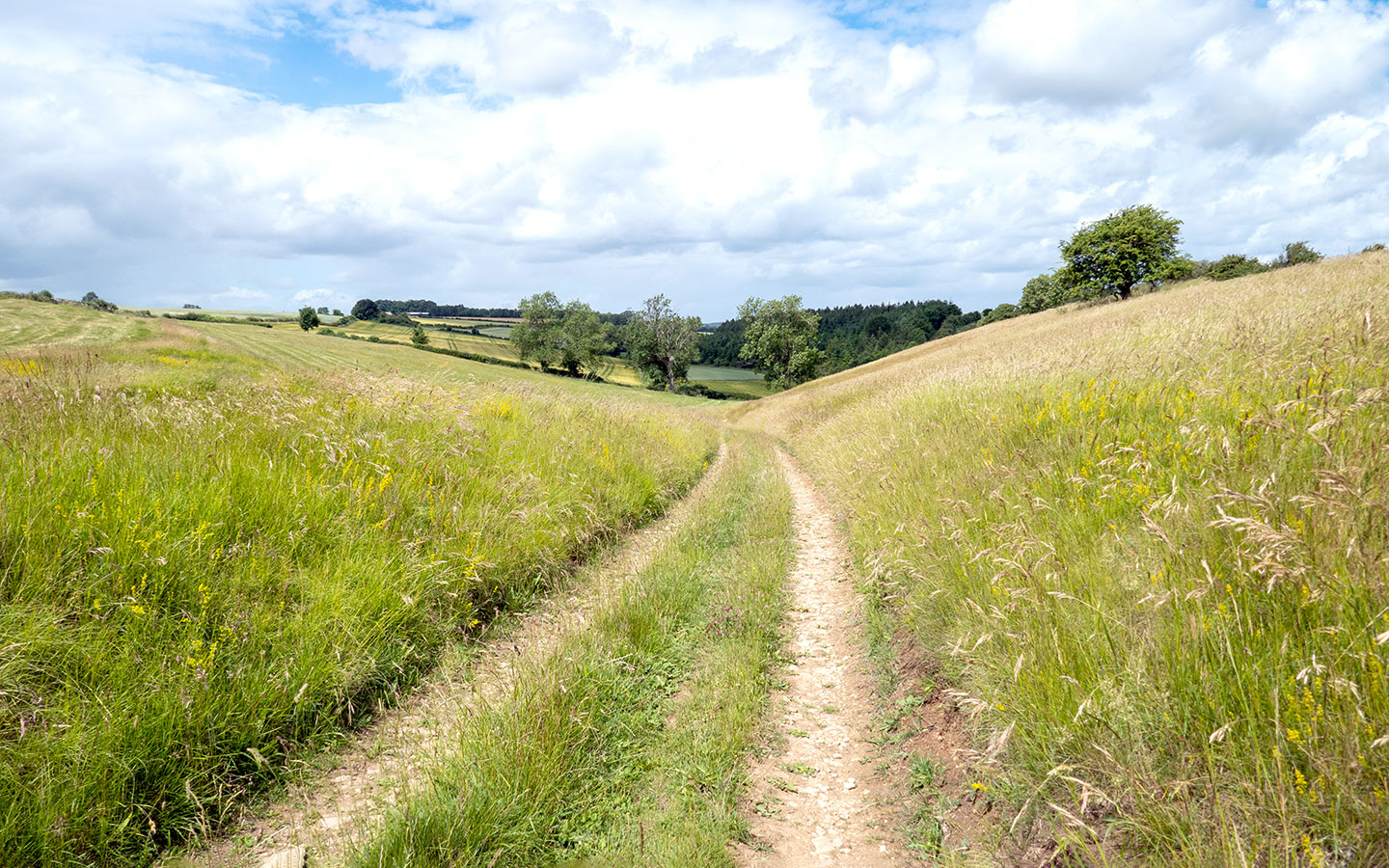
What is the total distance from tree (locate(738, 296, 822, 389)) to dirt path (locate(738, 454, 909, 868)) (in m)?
74.0

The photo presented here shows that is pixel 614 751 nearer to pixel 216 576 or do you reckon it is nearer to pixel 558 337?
pixel 216 576

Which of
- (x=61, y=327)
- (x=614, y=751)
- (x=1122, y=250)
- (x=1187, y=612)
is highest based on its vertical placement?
(x=1122, y=250)

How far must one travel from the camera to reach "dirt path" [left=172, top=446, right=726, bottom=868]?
2.88 m

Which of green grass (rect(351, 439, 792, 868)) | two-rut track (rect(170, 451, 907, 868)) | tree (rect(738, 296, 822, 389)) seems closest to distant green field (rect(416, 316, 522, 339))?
tree (rect(738, 296, 822, 389))

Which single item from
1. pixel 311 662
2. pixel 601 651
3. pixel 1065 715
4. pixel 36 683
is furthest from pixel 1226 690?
pixel 36 683

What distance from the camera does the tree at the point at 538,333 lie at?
9544 cm

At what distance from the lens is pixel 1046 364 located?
9.59 metres

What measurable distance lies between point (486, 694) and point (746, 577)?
3.27m

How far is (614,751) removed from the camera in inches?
147

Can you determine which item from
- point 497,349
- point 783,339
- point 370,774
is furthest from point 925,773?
point 497,349

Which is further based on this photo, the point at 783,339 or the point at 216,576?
the point at 783,339

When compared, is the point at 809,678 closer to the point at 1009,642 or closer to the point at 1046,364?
the point at 1009,642

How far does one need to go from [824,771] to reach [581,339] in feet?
311

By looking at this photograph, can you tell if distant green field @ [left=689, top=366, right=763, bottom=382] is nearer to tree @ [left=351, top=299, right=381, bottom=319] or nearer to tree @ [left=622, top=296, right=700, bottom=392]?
tree @ [left=622, top=296, right=700, bottom=392]
